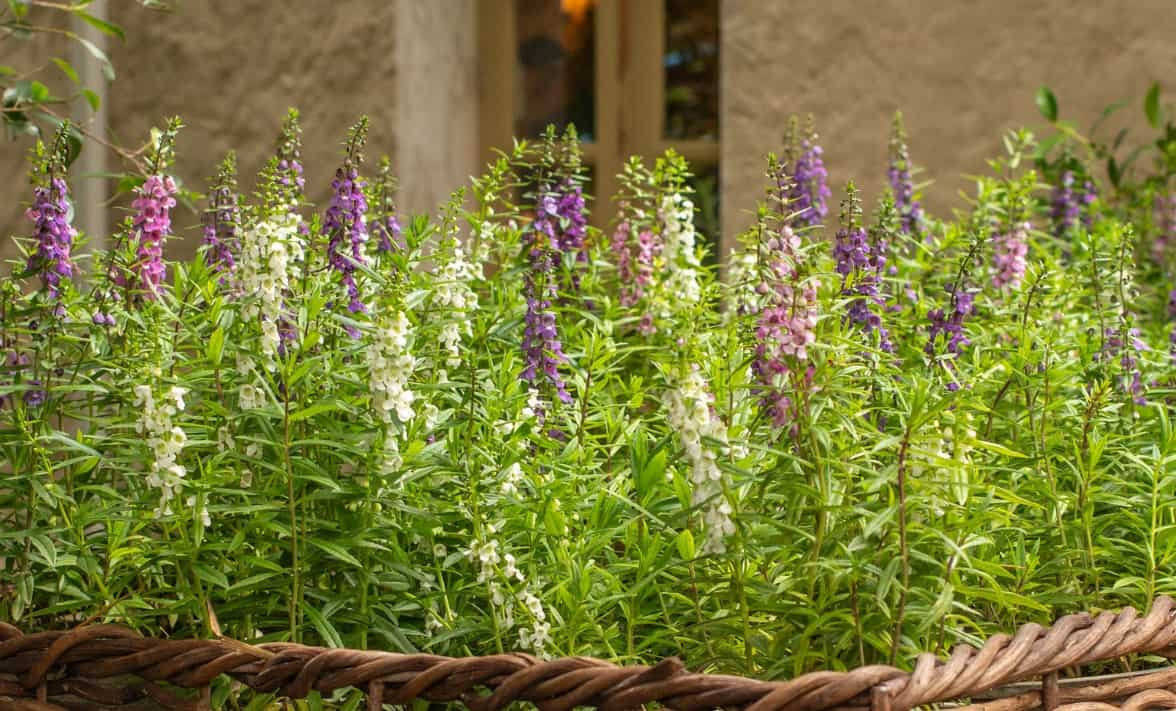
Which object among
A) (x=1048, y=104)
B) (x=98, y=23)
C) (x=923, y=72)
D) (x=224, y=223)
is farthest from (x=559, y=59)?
(x=224, y=223)

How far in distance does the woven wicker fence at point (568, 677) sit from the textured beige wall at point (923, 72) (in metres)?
2.11

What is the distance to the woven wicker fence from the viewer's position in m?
0.78

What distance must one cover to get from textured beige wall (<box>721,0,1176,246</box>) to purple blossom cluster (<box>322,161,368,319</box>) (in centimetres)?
188

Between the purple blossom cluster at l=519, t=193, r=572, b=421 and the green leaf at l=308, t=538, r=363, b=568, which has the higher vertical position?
the purple blossom cluster at l=519, t=193, r=572, b=421

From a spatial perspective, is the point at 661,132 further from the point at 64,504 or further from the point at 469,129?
the point at 64,504

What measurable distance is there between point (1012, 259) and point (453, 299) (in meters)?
0.69

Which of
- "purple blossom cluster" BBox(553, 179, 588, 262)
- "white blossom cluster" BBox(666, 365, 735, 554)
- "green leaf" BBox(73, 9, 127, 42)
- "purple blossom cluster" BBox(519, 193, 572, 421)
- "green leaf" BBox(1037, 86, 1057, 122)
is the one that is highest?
"green leaf" BBox(1037, 86, 1057, 122)

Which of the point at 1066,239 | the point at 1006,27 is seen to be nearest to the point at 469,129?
the point at 1006,27

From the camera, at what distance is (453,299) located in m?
1.17

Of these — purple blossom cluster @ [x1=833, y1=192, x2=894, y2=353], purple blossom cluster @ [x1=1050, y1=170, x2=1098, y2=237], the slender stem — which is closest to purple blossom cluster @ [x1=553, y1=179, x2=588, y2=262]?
purple blossom cluster @ [x1=833, y1=192, x2=894, y2=353]

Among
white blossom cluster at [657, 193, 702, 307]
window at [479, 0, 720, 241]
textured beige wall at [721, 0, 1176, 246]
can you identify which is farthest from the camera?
window at [479, 0, 720, 241]

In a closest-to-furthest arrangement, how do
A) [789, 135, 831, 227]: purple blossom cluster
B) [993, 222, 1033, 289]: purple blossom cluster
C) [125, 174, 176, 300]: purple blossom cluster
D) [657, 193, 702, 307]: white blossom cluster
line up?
[657, 193, 702, 307]: white blossom cluster < [125, 174, 176, 300]: purple blossom cluster < [993, 222, 1033, 289]: purple blossom cluster < [789, 135, 831, 227]: purple blossom cluster

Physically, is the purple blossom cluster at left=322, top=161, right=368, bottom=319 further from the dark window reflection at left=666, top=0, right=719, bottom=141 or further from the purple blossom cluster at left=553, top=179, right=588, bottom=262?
the dark window reflection at left=666, top=0, right=719, bottom=141

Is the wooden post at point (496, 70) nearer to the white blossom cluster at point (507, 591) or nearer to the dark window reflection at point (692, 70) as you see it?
the dark window reflection at point (692, 70)
